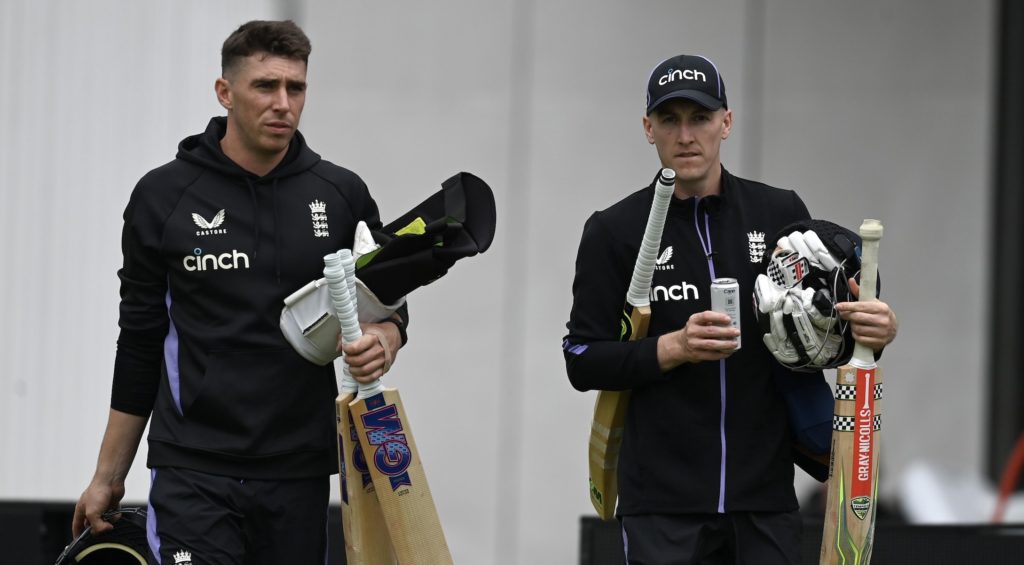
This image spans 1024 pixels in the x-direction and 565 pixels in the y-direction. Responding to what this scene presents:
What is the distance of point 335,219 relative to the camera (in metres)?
3.72

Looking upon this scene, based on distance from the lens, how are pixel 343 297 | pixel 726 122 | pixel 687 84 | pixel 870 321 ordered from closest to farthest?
pixel 870 321, pixel 343 297, pixel 687 84, pixel 726 122

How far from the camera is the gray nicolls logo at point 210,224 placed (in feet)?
11.8

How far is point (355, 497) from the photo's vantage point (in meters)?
3.59

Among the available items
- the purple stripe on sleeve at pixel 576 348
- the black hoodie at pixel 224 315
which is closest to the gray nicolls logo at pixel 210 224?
the black hoodie at pixel 224 315

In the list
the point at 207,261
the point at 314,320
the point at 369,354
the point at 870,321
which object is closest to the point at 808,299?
the point at 870,321

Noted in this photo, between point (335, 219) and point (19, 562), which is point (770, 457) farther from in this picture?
point (19, 562)

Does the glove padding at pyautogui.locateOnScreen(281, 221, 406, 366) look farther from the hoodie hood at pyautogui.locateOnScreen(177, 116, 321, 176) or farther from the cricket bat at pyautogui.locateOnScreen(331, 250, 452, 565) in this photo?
the hoodie hood at pyautogui.locateOnScreen(177, 116, 321, 176)

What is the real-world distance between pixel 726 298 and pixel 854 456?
1.39 feet

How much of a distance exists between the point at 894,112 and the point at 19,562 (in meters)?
3.95

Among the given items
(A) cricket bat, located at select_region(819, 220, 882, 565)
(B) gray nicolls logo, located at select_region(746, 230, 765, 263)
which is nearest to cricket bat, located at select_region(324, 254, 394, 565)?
(B) gray nicolls logo, located at select_region(746, 230, 765, 263)

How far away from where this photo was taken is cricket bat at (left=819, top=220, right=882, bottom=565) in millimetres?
3367

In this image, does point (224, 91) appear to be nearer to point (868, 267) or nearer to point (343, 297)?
point (343, 297)

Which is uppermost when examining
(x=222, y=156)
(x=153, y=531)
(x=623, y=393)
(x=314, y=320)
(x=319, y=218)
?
(x=222, y=156)

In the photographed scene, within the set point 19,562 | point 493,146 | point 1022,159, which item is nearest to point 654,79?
point 19,562
